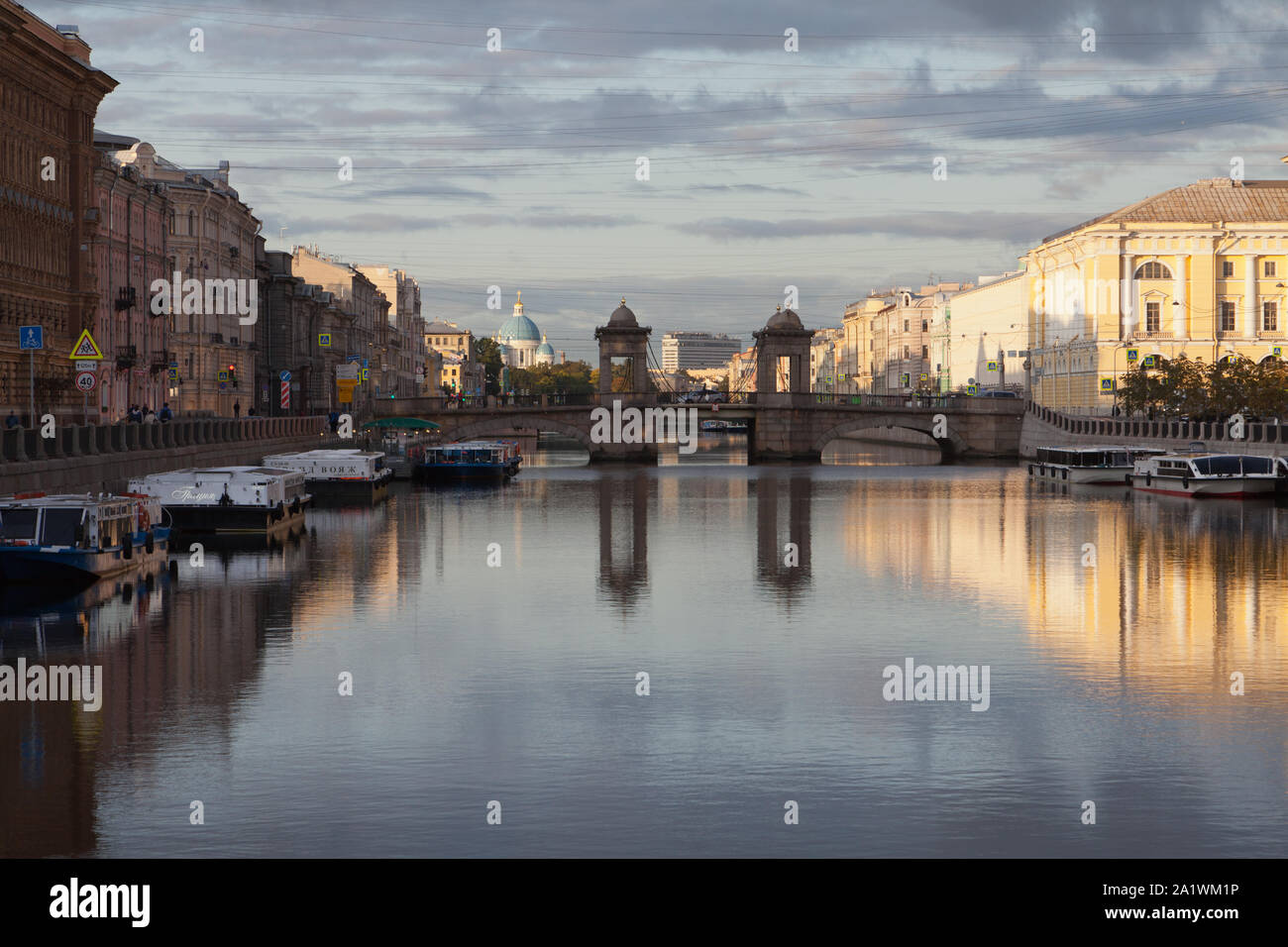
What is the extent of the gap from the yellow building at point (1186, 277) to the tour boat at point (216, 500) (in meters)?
89.8

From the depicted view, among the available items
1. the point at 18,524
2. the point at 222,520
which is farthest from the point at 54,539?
the point at 222,520

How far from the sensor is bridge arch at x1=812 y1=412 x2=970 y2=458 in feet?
436

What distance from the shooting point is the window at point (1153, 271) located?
133625 mm

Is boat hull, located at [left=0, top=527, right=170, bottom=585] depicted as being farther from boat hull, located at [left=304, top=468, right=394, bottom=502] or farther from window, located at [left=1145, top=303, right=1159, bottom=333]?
window, located at [left=1145, top=303, right=1159, bottom=333]

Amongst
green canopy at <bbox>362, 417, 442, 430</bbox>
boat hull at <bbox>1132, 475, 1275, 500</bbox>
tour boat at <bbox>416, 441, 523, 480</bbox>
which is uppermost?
green canopy at <bbox>362, 417, 442, 430</bbox>

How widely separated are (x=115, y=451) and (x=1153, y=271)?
318ft

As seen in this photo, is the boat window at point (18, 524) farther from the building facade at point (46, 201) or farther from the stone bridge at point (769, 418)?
the stone bridge at point (769, 418)

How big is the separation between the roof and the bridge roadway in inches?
715

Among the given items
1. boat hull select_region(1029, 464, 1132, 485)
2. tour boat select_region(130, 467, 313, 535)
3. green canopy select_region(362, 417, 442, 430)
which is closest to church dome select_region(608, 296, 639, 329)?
green canopy select_region(362, 417, 442, 430)

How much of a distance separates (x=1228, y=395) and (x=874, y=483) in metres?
23.2

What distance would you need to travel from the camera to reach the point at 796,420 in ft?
439

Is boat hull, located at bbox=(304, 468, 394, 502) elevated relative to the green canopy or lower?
lower
